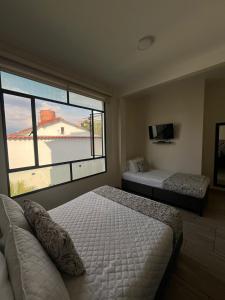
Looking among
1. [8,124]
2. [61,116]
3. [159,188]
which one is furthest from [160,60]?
[8,124]

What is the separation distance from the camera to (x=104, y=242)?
119cm

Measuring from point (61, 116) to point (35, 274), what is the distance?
2509 millimetres

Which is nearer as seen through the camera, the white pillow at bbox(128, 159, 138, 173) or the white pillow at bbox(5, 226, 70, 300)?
the white pillow at bbox(5, 226, 70, 300)

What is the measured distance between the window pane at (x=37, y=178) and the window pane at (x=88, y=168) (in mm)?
196

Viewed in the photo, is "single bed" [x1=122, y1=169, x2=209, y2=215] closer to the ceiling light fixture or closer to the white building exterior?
the white building exterior

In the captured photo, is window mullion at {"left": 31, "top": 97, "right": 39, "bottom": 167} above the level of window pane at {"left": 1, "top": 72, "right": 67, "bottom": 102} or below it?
below

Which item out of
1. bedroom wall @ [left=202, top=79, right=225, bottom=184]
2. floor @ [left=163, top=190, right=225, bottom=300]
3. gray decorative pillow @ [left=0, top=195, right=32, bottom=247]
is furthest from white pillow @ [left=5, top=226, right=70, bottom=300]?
bedroom wall @ [left=202, top=79, right=225, bottom=184]

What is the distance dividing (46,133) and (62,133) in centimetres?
34

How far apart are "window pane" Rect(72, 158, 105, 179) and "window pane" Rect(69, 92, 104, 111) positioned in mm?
1290

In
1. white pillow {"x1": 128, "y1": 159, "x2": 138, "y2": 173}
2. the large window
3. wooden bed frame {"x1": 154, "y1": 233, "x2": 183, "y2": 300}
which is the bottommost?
wooden bed frame {"x1": 154, "y1": 233, "x2": 183, "y2": 300}

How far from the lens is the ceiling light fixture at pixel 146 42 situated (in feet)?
6.10

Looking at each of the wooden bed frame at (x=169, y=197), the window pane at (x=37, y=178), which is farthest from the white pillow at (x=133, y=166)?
the window pane at (x=37, y=178)

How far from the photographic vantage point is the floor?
1304 millimetres

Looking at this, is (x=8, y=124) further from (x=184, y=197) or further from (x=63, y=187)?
(x=184, y=197)
